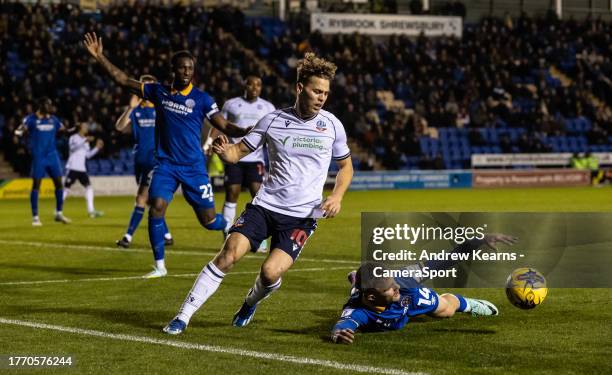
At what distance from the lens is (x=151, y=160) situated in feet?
52.8

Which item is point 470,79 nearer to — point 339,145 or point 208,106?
point 208,106

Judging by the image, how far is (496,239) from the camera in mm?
7801

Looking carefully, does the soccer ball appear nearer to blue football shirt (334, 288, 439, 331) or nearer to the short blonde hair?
blue football shirt (334, 288, 439, 331)

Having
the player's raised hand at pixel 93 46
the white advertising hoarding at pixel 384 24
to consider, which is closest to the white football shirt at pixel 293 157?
the player's raised hand at pixel 93 46

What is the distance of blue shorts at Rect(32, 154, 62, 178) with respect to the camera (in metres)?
21.0

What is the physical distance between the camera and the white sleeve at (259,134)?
8016 millimetres

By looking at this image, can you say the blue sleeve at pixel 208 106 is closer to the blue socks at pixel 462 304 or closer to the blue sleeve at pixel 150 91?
the blue sleeve at pixel 150 91

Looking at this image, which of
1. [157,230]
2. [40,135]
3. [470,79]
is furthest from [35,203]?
[470,79]

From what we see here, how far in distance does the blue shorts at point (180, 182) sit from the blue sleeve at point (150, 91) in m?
0.82

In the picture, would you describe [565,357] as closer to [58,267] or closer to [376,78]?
[58,267]

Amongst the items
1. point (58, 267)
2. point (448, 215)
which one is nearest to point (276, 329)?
point (448, 215)

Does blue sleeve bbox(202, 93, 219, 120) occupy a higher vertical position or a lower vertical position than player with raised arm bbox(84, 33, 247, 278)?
higher

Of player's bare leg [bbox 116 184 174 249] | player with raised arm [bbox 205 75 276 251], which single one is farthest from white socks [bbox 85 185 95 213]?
player with raised arm [bbox 205 75 276 251]

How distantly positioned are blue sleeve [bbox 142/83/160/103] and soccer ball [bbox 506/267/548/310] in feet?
15.5
